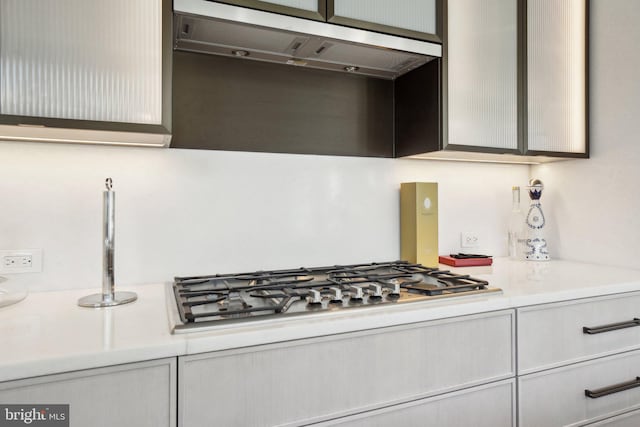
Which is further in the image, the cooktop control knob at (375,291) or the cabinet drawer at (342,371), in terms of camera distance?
the cooktop control knob at (375,291)

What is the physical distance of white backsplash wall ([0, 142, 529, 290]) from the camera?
1.38 metres

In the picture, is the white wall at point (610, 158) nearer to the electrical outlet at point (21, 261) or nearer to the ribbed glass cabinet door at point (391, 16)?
the ribbed glass cabinet door at point (391, 16)

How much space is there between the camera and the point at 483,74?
171 centimetres

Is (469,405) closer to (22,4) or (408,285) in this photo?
(408,285)

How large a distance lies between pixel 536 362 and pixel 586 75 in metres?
1.45

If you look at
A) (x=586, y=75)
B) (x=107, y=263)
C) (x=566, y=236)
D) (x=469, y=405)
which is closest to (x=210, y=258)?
(x=107, y=263)

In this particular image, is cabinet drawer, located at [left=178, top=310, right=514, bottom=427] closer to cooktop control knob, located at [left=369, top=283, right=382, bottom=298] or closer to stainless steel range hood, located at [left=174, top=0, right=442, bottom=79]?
cooktop control knob, located at [left=369, top=283, right=382, bottom=298]

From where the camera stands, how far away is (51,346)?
85 cm

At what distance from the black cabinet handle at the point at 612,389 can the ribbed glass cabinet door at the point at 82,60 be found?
5.78ft

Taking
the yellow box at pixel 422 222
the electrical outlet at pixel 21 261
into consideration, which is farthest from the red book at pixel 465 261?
the electrical outlet at pixel 21 261

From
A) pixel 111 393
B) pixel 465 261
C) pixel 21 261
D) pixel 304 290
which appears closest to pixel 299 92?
pixel 304 290

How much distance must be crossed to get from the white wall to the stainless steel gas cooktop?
0.94 metres

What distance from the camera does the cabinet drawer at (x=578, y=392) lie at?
133 cm

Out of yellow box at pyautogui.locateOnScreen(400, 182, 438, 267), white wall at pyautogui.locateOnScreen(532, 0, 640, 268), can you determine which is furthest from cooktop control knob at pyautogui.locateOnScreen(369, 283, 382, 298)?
white wall at pyautogui.locateOnScreen(532, 0, 640, 268)
